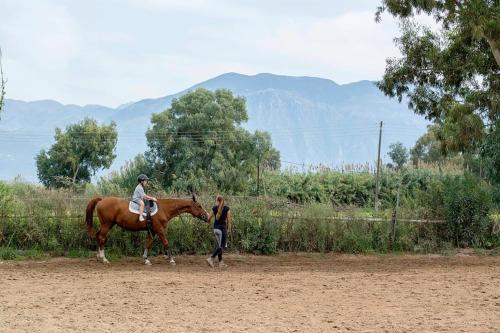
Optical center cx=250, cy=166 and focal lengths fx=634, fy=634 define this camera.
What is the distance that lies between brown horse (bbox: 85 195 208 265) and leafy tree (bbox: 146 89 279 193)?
28.5 metres

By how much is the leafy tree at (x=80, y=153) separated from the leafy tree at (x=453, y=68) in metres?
35.7

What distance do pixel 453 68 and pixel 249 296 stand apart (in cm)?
1218

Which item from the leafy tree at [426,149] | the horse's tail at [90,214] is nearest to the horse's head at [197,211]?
the horse's tail at [90,214]

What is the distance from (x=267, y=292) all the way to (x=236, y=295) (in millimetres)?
578

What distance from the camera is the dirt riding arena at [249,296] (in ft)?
26.8

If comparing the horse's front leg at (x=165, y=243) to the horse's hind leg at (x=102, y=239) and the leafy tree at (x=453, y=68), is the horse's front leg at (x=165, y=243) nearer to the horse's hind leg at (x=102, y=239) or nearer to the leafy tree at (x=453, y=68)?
the horse's hind leg at (x=102, y=239)

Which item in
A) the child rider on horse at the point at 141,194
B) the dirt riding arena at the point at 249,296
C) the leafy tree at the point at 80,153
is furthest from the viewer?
the leafy tree at the point at 80,153

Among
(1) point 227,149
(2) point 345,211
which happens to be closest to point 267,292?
(2) point 345,211

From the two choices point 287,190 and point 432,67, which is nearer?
point 432,67

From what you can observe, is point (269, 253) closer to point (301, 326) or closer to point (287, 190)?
point (301, 326)

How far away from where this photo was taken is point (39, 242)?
15.4m

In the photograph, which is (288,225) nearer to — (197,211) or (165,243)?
(197,211)

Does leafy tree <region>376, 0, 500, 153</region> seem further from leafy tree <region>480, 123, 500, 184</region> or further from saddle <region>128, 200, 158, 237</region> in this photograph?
saddle <region>128, 200, 158, 237</region>

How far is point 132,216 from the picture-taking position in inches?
560
